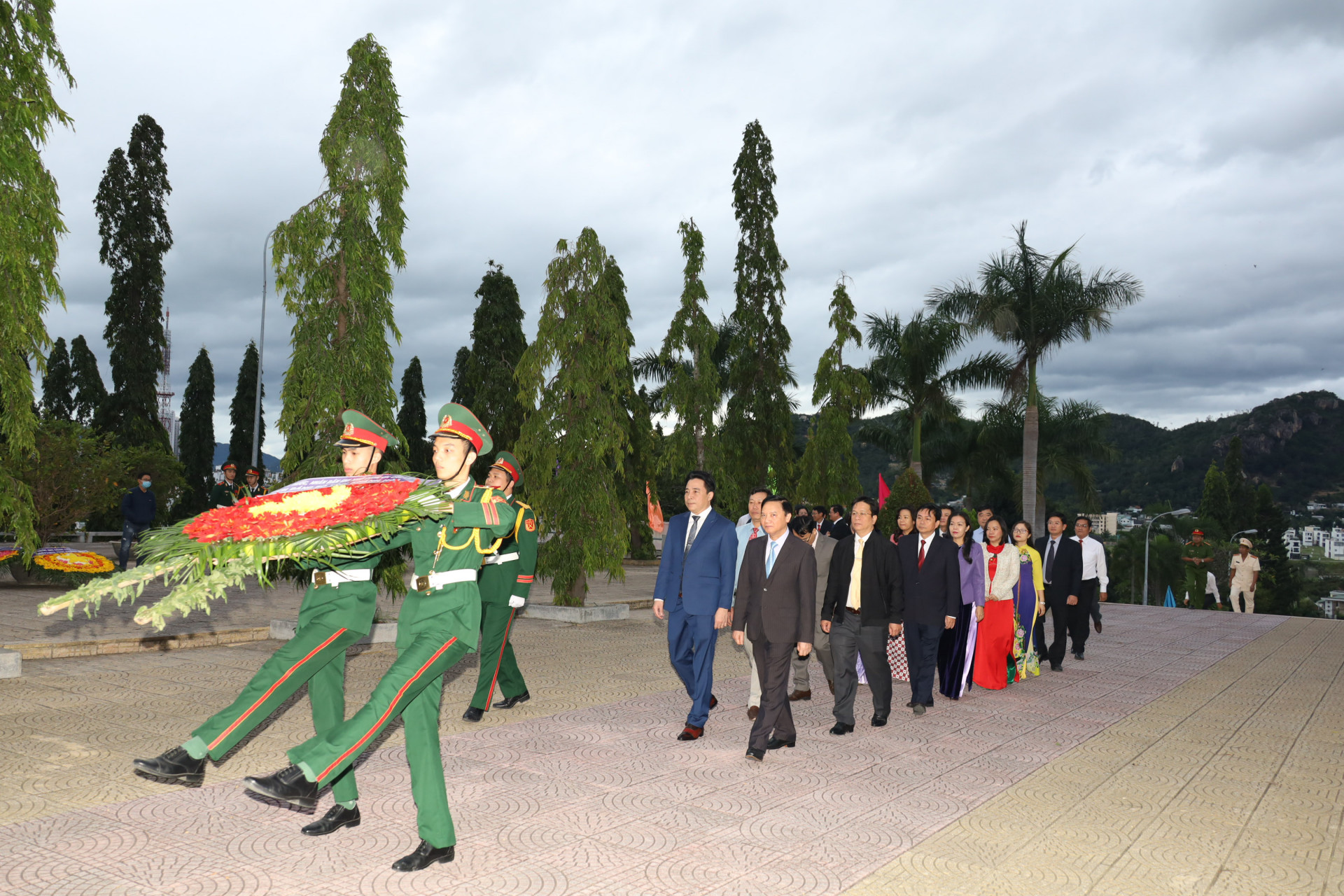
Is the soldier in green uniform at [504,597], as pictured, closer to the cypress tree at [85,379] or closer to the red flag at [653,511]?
the red flag at [653,511]

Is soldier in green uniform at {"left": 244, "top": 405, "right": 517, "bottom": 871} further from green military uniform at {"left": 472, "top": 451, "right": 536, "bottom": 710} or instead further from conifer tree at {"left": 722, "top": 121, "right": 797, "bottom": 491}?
conifer tree at {"left": 722, "top": 121, "right": 797, "bottom": 491}

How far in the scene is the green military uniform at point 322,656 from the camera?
468 cm

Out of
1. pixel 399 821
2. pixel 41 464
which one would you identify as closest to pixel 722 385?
pixel 41 464

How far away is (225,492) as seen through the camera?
11.0 meters

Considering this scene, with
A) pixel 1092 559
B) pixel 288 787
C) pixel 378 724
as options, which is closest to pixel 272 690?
pixel 288 787

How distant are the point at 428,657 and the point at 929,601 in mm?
5787

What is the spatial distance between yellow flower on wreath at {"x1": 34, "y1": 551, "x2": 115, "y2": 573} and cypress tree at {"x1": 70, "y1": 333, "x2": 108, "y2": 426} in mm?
35173

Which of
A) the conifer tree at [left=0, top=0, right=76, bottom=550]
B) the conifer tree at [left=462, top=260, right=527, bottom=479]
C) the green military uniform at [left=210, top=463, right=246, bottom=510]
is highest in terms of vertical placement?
the conifer tree at [left=462, top=260, right=527, bottom=479]

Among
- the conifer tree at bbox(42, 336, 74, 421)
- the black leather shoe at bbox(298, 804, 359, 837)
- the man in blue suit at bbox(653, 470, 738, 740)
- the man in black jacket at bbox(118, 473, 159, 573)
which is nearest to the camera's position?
the black leather shoe at bbox(298, 804, 359, 837)

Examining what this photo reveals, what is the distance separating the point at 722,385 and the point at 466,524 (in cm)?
2667

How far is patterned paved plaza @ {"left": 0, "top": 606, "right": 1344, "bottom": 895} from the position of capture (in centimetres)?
448

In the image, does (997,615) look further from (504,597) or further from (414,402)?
(414,402)

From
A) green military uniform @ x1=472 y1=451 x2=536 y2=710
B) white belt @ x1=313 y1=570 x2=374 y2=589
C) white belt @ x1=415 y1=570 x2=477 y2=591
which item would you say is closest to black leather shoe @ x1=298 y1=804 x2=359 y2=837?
white belt @ x1=313 y1=570 x2=374 y2=589

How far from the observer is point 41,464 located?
19.3 m
